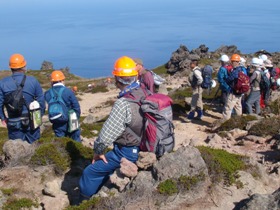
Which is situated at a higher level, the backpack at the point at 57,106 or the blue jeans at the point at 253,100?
the backpack at the point at 57,106

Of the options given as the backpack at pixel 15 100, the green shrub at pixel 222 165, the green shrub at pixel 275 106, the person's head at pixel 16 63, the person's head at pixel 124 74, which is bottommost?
the green shrub at pixel 275 106

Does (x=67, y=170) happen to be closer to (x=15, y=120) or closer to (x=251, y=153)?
(x=15, y=120)

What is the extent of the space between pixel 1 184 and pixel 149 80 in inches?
194

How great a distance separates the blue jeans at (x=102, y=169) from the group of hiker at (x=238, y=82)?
25.3 ft

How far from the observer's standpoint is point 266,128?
483 inches

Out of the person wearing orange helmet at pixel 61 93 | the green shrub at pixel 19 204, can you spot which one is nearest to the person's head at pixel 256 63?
the person wearing orange helmet at pixel 61 93

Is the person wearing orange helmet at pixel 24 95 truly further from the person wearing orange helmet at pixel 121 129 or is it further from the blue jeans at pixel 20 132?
the person wearing orange helmet at pixel 121 129

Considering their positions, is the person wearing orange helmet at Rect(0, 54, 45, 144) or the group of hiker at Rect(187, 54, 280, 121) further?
the group of hiker at Rect(187, 54, 280, 121)

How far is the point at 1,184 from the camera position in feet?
26.5

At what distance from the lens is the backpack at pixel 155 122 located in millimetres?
5926

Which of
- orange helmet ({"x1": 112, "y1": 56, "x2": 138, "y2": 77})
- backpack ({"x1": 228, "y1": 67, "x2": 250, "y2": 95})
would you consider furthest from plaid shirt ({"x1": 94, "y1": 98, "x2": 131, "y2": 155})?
backpack ({"x1": 228, "y1": 67, "x2": 250, "y2": 95})

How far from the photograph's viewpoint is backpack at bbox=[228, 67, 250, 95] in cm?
1305

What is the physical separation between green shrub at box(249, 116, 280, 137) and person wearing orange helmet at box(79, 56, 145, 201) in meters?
6.93

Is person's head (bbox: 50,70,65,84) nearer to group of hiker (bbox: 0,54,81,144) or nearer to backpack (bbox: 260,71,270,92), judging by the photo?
group of hiker (bbox: 0,54,81,144)
